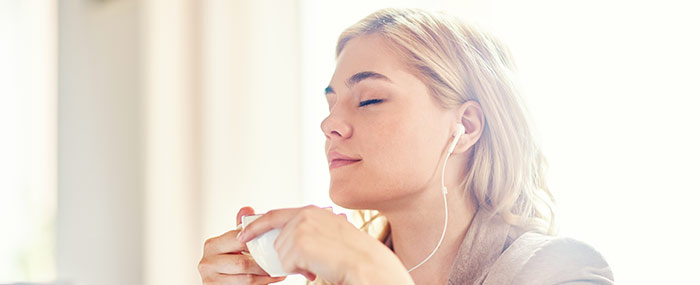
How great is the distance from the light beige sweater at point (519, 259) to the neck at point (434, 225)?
0.04 meters

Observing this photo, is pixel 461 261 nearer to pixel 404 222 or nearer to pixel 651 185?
pixel 404 222

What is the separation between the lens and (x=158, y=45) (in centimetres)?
164

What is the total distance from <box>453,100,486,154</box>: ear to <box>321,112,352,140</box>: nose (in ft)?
0.66

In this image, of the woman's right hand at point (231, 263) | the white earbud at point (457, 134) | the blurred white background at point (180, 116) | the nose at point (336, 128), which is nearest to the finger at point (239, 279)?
the woman's right hand at point (231, 263)

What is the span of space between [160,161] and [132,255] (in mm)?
317

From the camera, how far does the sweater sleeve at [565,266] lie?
88 centimetres

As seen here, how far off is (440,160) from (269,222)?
1.17ft

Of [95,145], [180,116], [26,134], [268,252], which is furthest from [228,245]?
[26,134]

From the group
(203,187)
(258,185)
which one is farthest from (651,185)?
(203,187)

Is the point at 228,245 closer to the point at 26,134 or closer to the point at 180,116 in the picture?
the point at 180,116

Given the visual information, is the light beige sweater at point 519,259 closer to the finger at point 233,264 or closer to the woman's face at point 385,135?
the woman's face at point 385,135

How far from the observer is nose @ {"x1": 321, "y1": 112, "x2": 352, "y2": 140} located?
1008mm

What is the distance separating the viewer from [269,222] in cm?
80

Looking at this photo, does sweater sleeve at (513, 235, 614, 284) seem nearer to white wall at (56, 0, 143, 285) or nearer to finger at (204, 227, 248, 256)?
finger at (204, 227, 248, 256)
